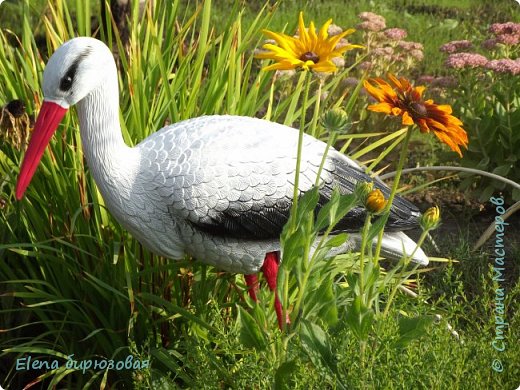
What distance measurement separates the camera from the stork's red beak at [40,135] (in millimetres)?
2287

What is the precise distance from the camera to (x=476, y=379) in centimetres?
208

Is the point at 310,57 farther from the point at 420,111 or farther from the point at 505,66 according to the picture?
the point at 505,66

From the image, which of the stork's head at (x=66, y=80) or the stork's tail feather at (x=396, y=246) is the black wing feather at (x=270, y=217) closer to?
the stork's tail feather at (x=396, y=246)

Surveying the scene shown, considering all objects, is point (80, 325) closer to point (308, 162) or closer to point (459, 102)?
point (308, 162)

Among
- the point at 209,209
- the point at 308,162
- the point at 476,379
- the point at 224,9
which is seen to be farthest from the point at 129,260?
the point at 224,9

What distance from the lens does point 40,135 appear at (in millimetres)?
2314

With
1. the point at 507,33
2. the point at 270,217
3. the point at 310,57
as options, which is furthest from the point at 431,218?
the point at 507,33

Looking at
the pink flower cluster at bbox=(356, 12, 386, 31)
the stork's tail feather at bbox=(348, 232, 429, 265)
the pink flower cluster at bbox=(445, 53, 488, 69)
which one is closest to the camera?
the stork's tail feather at bbox=(348, 232, 429, 265)

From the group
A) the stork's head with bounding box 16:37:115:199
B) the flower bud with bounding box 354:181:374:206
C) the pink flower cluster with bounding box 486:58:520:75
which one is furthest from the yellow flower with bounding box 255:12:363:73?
the pink flower cluster with bounding box 486:58:520:75

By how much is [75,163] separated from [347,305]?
0.97m

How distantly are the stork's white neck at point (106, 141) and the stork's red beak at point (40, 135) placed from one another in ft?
0.23

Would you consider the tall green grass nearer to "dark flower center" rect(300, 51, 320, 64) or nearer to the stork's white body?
the stork's white body

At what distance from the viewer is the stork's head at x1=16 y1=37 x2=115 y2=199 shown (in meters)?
2.22

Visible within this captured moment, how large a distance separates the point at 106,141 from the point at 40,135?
17cm
